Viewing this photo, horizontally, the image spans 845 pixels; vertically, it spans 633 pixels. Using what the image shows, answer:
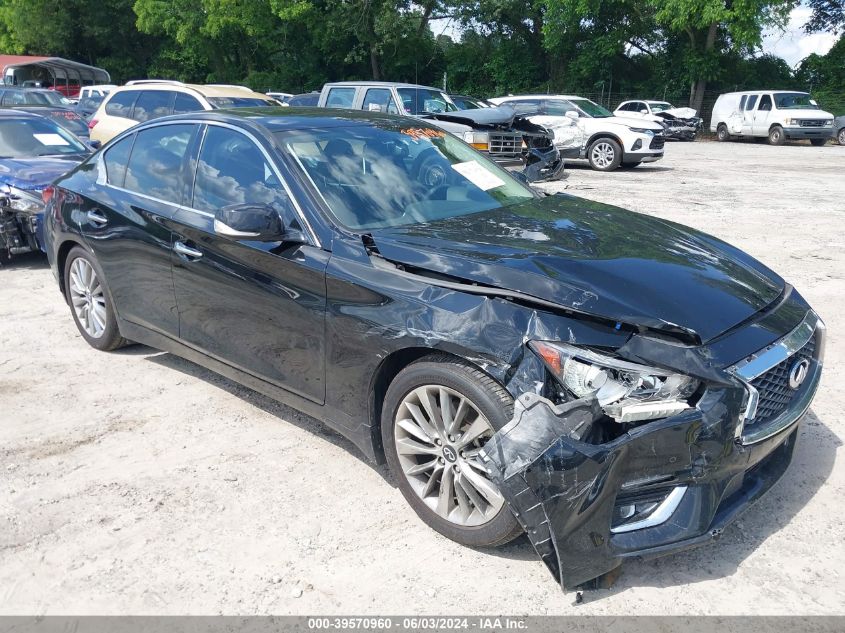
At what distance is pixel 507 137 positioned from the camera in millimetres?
13500

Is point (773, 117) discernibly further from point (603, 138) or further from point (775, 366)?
point (775, 366)

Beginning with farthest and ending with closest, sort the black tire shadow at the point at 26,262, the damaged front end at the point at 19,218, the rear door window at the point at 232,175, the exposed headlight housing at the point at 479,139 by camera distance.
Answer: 1. the exposed headlight housing at the point at 479,139
2. the black tire shadow at the point at 26,262
3. the damaged front end at the point at 19,218
4. the rear door window at the point at 232,175

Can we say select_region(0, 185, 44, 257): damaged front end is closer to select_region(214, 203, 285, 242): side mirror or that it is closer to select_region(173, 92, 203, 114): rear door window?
select_region(214, 203, 285, 242): side mirror

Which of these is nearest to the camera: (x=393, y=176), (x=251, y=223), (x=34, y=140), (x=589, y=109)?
(x=251, y=223)

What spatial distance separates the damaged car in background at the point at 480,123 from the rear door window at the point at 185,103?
2.64 metres

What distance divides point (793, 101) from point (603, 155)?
13477mm

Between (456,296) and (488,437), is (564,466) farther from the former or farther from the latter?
(456,296)

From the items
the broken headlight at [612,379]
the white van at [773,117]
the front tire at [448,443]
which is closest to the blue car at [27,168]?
the front tire at [448,443]

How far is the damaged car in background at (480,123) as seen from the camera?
13.4m

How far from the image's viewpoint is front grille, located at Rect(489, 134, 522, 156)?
13.4 metres

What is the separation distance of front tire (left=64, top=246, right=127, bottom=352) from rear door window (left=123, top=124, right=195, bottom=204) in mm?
743

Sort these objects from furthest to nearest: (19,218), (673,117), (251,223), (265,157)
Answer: (673,117) < (19,218) < (265,157) < (251,223)

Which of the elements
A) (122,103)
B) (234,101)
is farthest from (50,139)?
(234,101)

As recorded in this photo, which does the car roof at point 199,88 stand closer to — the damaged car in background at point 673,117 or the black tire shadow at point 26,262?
the black tire shadow at point 26,262
